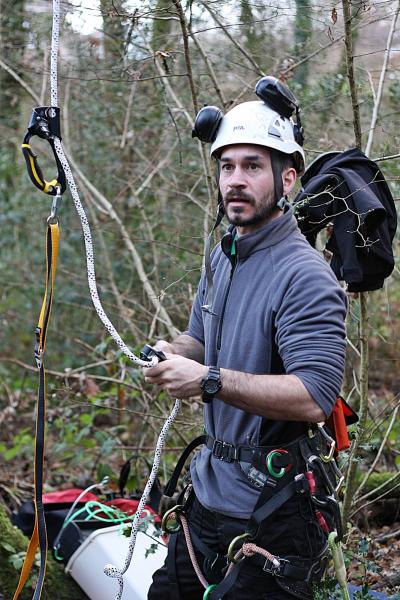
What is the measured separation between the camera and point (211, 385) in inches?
108

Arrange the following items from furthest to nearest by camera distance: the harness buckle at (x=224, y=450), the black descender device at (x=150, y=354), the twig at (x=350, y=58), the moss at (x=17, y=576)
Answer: the moss at (x=17, y=576) < the twig at (x=350, y=58) < the harness buckle at (x=224, y=450) < the black descender device at (x=150, y=354)

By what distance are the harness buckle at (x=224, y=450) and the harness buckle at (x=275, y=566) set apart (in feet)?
1.25

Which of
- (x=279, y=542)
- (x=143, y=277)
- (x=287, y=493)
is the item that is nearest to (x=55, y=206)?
(x=287, y=493)

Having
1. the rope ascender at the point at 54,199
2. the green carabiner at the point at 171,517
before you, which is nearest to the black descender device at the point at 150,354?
the rope ascender at the point at 54,199

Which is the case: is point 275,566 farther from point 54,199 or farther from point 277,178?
point 54,199

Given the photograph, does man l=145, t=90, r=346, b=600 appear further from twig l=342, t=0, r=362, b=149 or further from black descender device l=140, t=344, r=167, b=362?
twig l=342, t=0, r=362, b=149

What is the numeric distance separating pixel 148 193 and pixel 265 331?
15.0 ft

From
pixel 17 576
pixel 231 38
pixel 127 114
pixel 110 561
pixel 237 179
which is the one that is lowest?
pixel 17 576

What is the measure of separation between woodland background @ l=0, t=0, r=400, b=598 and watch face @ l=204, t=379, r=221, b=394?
111cm

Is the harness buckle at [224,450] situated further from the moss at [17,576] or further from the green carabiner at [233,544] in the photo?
the moss at [17,576]

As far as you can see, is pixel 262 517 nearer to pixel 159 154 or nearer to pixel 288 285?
pixel 288 285

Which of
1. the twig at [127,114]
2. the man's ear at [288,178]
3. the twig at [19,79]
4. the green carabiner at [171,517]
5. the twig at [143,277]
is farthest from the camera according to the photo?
the twig at [127,114]

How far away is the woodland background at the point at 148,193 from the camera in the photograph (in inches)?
176

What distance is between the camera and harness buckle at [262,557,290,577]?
2.89m
